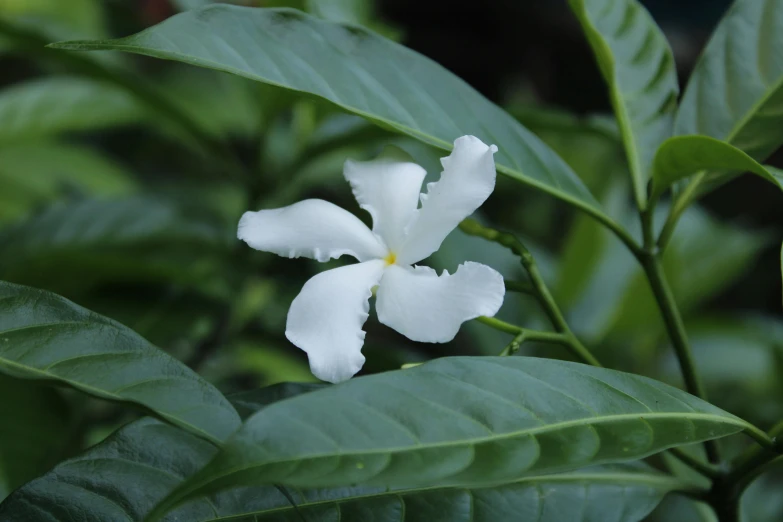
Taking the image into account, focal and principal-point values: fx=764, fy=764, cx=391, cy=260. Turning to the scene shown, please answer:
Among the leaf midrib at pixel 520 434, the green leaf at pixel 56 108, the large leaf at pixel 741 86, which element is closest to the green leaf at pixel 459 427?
the leaf midrib at pixel 520 434

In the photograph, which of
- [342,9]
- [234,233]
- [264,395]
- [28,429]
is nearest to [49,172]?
[234,233]

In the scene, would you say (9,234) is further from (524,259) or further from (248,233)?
(524,259)

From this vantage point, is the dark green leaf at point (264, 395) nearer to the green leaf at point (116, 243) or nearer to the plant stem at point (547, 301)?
the plant stem at point (547, 301)

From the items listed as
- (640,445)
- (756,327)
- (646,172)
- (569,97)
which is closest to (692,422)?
(640,445)

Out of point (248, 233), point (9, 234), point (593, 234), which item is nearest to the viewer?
point (248, 233)

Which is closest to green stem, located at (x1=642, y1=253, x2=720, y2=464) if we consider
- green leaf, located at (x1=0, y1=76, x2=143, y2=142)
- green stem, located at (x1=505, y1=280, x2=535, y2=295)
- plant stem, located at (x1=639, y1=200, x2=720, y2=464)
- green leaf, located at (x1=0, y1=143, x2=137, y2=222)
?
plant stem, located at (x1=639, y1=200, x2=720, y2=464)

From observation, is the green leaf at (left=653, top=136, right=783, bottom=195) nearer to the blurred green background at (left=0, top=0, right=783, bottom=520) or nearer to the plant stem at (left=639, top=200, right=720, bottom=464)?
the plant stem at (left=639, top=200, right=720, bottom=464)

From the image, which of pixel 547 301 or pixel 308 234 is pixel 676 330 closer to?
pixel 547 301
